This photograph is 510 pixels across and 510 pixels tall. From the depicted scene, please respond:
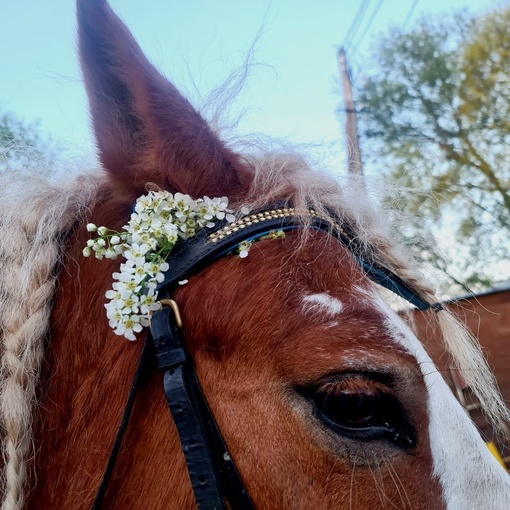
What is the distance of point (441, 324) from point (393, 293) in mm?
231

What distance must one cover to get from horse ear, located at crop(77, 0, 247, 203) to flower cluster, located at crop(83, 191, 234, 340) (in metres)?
0.08

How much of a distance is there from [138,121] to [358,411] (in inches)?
40.9

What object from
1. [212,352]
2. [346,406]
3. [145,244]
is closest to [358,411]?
[346,406]

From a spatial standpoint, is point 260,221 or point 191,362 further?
point 260,221

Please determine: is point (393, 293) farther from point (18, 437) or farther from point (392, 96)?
point (392, 96)

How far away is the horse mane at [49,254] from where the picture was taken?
4.25ft

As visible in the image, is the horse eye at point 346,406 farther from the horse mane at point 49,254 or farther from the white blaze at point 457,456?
the horse mane at point 49,254

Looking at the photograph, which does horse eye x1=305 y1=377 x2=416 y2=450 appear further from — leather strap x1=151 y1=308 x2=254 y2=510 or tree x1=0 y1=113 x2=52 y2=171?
tree x1=0 y1=113 x2=52 y2=171

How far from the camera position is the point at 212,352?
4.36 ft

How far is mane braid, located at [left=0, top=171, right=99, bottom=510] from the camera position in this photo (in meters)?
1.27

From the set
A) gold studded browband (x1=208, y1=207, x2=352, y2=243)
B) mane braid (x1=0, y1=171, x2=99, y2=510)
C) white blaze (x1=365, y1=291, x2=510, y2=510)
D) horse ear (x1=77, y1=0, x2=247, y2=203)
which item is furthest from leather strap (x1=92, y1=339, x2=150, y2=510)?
white blaze (x1=365, y1=291, x2=510, y2=510)

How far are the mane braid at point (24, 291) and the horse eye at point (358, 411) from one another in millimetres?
755

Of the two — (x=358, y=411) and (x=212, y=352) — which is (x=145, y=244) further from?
(x=358, y=411)

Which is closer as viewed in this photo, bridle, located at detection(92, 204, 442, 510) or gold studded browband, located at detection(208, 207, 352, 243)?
bridle, located at detection(92, 204, 442, 510)
